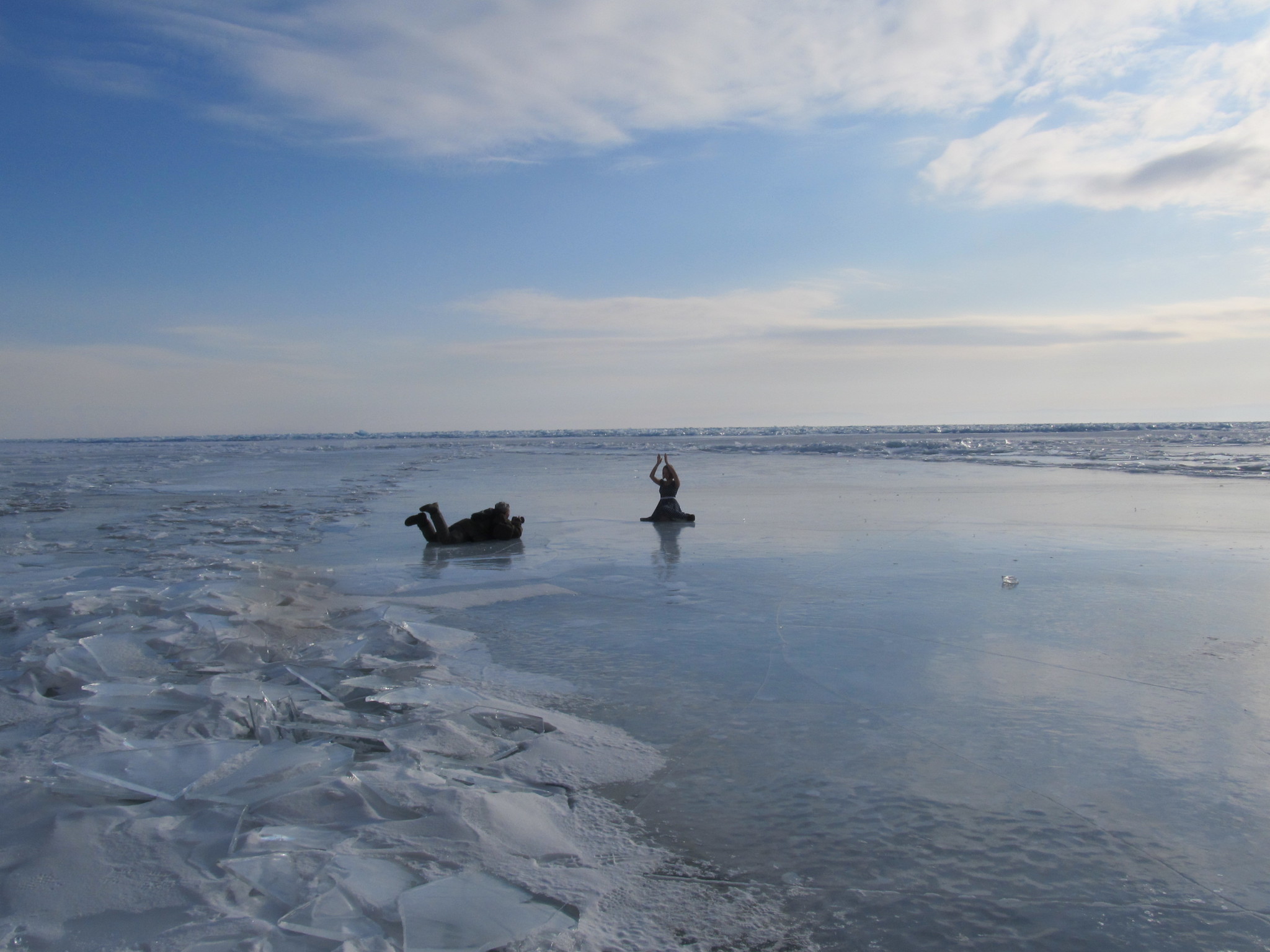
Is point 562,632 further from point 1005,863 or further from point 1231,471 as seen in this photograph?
point 1231,471

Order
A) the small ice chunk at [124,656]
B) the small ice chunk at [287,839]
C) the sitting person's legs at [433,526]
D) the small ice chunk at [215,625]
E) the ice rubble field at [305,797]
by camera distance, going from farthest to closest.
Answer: the sitting person's legs at [433,526]
the small ice chunk at [215,625]
the small ice chunk at [124,656]
the small ice chunk at [287,839]
the ice rubble field at [305,797]

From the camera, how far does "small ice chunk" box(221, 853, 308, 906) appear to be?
2.56 metres

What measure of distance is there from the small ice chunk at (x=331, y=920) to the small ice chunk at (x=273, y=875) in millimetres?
84

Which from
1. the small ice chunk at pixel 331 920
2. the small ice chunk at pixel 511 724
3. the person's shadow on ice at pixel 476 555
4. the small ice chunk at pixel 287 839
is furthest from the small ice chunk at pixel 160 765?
the person's shadow on ice at pixel 476 555

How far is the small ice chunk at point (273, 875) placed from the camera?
256 centimetres

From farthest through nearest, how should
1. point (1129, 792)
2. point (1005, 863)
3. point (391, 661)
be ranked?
1. point (391, 661)
2. point (1129, 792)
3. point (1005, 863)

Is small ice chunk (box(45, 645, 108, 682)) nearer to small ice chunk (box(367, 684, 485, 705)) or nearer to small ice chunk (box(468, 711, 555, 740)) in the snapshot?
small ice chunk (box(367, 684, 485, 705))

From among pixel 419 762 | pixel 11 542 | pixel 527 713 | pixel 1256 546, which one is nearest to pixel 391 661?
pixel 527 713

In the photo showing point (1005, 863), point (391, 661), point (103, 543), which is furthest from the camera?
point (103, 543)

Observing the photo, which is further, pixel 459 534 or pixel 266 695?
pixel 459 534

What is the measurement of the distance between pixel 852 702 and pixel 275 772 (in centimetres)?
316

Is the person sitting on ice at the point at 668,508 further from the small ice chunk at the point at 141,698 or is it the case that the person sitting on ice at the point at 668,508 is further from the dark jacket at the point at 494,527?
the small ice chunk at the point at 141,698

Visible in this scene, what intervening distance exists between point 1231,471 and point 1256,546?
17607 mm

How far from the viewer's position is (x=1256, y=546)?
32.7 feet
